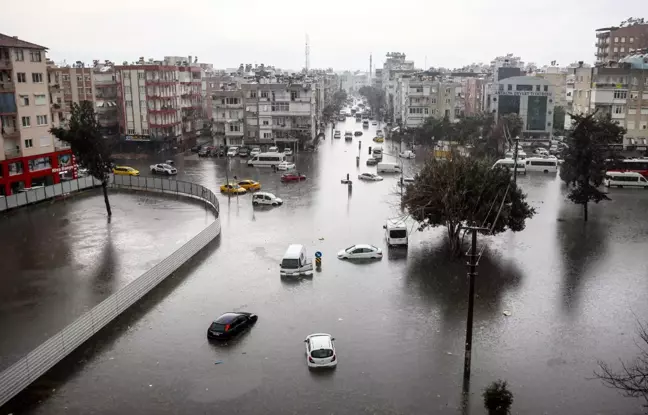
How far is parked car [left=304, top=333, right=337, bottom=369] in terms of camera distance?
1795cm

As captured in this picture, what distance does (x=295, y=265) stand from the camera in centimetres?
2645

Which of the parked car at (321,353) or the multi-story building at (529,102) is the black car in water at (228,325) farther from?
the multi-story building at (529,102)

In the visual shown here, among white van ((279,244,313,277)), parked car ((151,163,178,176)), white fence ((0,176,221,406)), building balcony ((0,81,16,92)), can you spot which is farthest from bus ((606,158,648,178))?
building balcony ((0,81,16,92))

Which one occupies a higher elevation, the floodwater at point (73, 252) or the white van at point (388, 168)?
the white van at point (388, 168)

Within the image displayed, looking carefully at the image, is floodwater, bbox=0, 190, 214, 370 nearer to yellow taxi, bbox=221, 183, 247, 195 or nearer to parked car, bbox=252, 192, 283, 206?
yellow taxi, bbox=221, 183, 247, 195

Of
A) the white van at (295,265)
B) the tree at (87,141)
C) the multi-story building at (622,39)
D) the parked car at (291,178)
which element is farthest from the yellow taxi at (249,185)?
the multi-story building at (622,39)

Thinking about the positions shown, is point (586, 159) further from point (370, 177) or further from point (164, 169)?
point (164, 169)

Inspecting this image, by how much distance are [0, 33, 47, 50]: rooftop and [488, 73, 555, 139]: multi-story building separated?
55343 millimetres

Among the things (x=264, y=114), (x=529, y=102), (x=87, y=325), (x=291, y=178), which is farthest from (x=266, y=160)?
(x=87, y=325)

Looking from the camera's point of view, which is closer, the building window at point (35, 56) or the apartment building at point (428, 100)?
the building window at point (35, 56)

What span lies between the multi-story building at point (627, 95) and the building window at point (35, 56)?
50.8m

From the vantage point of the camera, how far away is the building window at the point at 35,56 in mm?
44469

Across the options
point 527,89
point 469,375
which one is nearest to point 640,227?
point 469,375

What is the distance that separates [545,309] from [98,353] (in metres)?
16.5
